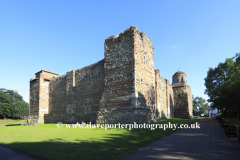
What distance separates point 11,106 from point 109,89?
48.8m

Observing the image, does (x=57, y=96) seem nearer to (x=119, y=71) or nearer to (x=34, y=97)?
(x=34, y=97)

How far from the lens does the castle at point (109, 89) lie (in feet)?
54.3

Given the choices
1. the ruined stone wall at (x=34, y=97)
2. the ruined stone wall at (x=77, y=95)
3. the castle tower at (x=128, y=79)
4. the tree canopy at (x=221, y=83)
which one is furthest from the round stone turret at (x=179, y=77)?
the ruined stone wall at (x=34, y=97)

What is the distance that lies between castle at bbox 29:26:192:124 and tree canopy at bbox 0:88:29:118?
28725 millimetres

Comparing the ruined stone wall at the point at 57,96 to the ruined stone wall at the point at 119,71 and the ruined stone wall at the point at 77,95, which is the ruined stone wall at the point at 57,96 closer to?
the ruined stone wall at the point at 77,95

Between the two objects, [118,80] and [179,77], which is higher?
[179,77]

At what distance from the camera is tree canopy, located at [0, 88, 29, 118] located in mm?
50469

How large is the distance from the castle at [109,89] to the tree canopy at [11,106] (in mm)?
28725

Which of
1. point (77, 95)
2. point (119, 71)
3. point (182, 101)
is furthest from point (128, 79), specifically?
point (182, 101)

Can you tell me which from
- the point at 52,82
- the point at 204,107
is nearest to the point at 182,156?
the point at 52,82

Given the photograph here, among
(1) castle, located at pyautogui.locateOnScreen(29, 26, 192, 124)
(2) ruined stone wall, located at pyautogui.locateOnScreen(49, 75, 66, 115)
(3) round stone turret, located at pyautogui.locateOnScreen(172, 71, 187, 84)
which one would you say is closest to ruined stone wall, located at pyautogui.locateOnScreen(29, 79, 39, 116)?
(1) castle, located at pyautogui.locateOnScreen(29, 26, 192, 124)

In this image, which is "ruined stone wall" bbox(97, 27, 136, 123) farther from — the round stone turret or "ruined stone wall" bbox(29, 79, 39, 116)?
the round stone turret

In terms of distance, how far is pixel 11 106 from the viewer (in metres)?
52.1

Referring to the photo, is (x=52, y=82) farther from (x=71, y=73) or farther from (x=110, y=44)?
(x=110, y=44)
